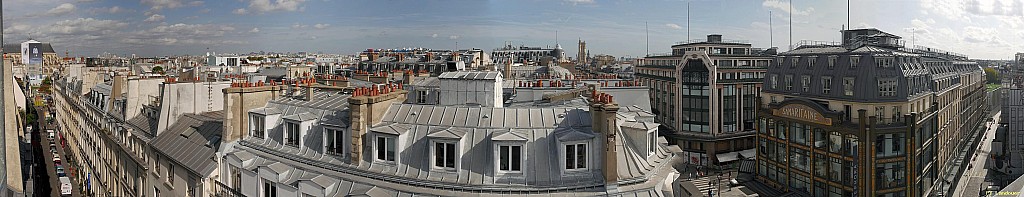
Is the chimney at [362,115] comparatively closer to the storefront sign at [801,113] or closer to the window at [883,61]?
the storefront sign at [801,113]

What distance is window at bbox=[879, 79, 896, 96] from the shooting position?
9.60m

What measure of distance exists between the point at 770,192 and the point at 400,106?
29.8ft

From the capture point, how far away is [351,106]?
4723 millimetres

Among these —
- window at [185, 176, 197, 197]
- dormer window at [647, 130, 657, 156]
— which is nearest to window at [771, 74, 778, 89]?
dormer window at [647, 130, 657, 156]

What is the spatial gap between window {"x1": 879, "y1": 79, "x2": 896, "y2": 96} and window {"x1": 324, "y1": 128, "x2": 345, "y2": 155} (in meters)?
8.68

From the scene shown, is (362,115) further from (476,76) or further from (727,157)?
(727,157)

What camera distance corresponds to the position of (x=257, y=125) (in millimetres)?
5777

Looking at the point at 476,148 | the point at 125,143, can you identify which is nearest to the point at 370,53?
the point at 125,143

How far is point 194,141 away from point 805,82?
10.1 metres

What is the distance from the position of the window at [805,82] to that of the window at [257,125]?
957cm

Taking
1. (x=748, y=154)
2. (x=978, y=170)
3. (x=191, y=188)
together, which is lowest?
(x=748, y=154)

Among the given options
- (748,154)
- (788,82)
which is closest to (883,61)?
(788,82)


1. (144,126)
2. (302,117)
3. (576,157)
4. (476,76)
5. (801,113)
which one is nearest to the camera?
(576,157)

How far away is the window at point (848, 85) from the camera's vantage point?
10.1 m
